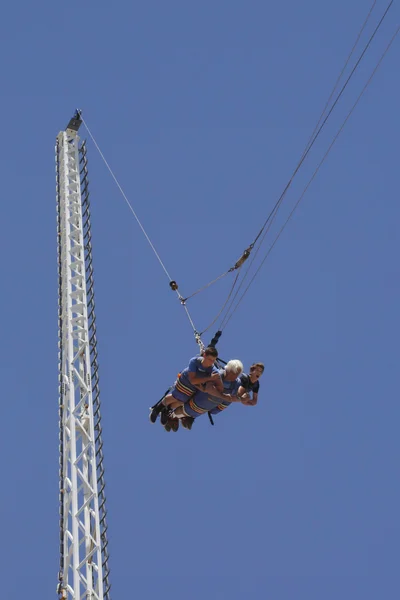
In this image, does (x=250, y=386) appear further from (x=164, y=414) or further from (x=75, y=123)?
(x=75, y=123)

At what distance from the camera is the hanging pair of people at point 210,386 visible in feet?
62.8

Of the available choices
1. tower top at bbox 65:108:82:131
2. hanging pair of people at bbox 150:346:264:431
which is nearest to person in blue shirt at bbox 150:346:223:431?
hanging pair of people at bbox 150:346:264:431

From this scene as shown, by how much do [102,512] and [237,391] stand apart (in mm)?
2418

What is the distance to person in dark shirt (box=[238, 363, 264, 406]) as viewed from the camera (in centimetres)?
1933

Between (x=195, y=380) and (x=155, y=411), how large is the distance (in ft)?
4.32

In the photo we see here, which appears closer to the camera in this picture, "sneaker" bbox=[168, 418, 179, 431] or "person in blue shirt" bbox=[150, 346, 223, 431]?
"person in blue shirt" bbox=[150, 346, 223, 431]

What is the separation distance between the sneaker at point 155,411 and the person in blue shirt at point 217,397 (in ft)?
0.66

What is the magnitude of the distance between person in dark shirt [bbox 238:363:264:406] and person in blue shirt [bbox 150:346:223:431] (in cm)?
32

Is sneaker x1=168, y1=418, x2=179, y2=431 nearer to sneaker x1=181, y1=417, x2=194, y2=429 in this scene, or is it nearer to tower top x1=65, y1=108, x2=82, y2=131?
sneaker x1=181, y1=417, x2=194, y2=429

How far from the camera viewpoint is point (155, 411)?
20344mm

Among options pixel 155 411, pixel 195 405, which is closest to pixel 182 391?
pixel 195 405

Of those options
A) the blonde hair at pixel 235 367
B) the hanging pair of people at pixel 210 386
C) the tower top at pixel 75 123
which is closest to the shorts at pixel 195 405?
the hanging pair of people at pixel 210 386

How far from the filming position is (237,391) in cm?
1945

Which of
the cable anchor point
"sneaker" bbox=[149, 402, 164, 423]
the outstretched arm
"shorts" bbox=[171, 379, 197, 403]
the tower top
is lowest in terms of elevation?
the outstretched arm
